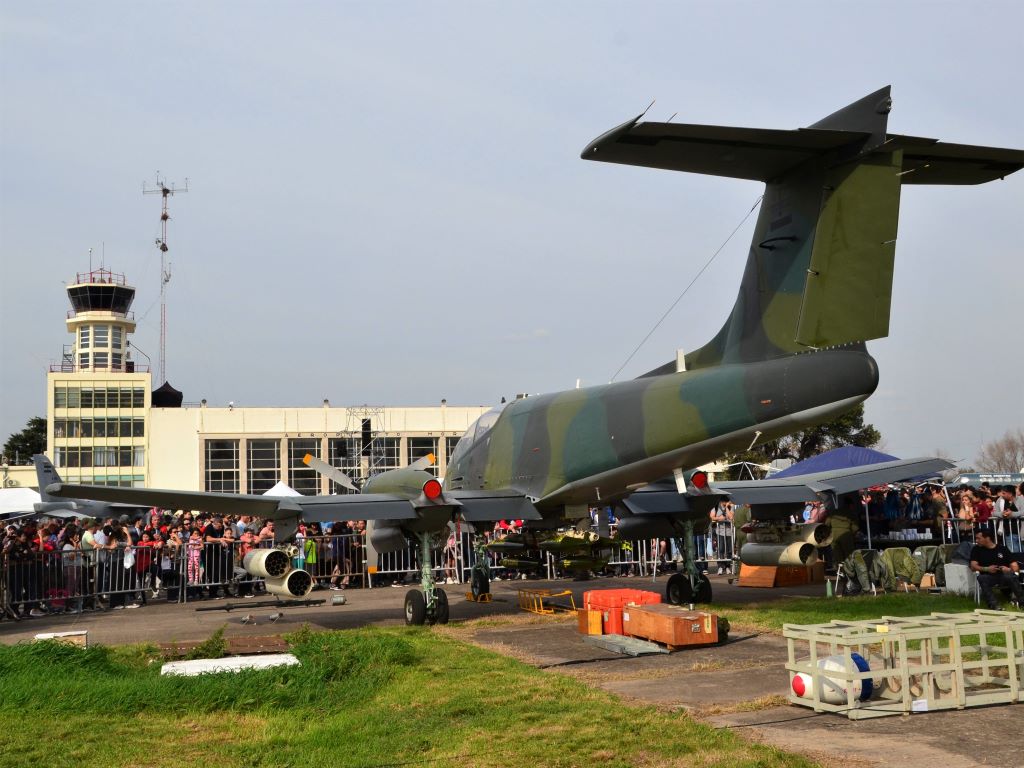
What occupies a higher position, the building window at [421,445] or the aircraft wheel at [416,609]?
the building window at [421,445]

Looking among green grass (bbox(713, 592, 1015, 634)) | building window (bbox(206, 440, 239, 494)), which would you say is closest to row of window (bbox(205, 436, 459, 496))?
building window (bbox(206, 440, 239, 494))

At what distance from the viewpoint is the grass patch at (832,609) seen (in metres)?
14.4

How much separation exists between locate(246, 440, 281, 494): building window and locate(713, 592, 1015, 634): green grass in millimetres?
68963

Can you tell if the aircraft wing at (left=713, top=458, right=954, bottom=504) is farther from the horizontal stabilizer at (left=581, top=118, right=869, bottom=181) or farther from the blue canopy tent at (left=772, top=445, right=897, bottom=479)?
the horizontal stabilizer at (left=581, top=118, right=869, bottom=181)

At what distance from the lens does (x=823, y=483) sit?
1795 cm

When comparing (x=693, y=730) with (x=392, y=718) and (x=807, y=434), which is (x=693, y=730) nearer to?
(x=392, y=718)

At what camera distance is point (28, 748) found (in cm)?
809

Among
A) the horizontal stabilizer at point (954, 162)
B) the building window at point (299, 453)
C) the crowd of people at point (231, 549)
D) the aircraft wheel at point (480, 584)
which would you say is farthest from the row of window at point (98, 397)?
the horizontal stabilizer at point (954, 162)

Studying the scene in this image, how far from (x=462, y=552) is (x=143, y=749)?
703 inches

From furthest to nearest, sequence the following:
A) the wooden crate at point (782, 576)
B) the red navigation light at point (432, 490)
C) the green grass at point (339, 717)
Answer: the wooden crate at point (782, 576)
the red navigation light at point (432, 490)
the green grass at point (339, 717)

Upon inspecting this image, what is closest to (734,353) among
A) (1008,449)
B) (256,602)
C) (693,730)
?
(693,730)

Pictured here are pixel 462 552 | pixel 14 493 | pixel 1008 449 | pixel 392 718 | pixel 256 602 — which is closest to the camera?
pixel 392 718

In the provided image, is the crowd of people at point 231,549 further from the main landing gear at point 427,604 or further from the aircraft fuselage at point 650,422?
the main landing gear at point 427,604

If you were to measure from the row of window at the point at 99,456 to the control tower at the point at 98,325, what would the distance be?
7.58 meters
